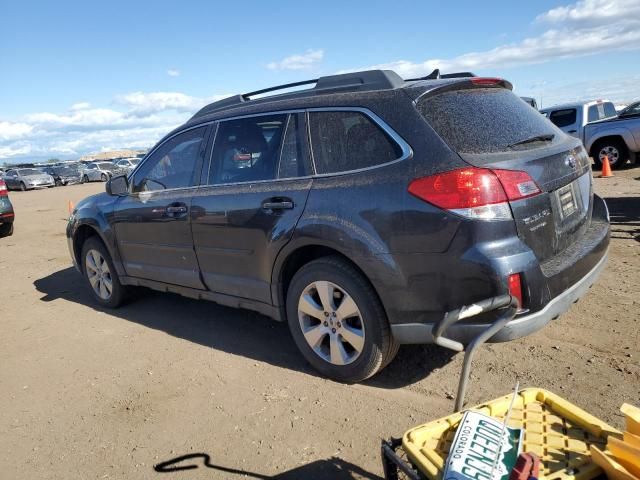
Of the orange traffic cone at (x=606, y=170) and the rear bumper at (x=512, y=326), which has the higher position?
the rear bumper at (x=512, y=326)

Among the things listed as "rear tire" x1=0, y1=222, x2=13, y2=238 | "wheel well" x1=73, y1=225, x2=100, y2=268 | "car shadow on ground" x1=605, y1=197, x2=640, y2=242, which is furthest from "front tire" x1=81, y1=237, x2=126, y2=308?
"rear tire" x1=0, y1=222, x2=13, y2=238

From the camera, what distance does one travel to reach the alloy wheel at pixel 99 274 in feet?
18.1

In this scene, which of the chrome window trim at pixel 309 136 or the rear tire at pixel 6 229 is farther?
the rear tire at pixel 6 229

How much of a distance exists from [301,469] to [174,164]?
113 inches

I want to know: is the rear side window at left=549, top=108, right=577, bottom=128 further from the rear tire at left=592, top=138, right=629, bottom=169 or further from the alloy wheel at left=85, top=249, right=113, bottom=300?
the alloy wheel at left=85, top=249, right=113, bottom=300

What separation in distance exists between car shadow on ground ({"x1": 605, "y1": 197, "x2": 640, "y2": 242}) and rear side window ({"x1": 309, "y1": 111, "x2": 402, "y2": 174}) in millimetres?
4440

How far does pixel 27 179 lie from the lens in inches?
1296

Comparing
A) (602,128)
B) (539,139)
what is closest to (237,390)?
(539,139)

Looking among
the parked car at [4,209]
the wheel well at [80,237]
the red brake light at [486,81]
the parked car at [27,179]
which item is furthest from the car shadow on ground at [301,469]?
the parked car at [27,179]

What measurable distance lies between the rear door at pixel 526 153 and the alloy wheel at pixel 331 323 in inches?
43.5

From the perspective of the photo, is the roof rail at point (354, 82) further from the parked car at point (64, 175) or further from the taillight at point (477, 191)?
the parked car at point (64, 175)

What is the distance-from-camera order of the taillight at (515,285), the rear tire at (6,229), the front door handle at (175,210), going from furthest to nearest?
1. the rear tire at (6,229)
2. the front door handle at (175,210)
3. the taillight at (515,285)

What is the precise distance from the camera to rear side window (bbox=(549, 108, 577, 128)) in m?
14.2

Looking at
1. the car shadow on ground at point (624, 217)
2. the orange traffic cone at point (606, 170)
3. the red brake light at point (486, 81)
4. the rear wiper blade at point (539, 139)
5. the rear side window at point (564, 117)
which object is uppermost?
the red brake light at point (486, 81)
